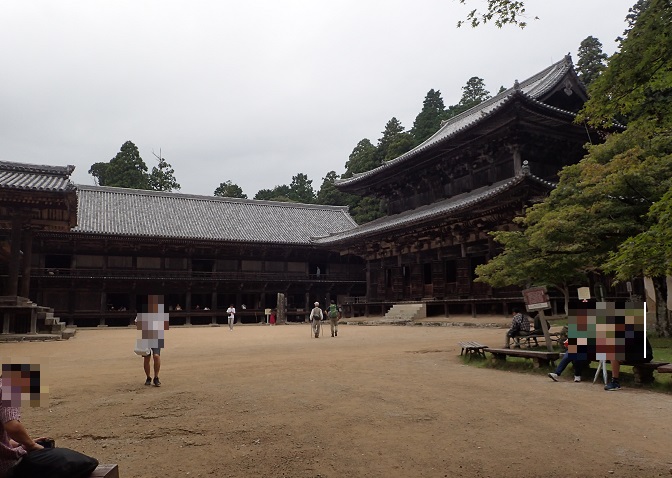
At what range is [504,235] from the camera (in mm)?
12281

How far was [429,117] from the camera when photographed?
60.5 meters

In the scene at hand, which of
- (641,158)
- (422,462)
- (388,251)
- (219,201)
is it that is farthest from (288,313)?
(422,462)

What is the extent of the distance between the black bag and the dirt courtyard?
0.96 m

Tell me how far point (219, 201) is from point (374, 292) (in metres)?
16.3

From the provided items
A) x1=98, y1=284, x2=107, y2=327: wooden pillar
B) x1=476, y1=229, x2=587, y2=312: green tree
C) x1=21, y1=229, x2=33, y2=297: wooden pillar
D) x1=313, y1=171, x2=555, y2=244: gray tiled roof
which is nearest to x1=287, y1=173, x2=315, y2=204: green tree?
x1=313, y1=171, x2=555, y2=244: gray tiled roof

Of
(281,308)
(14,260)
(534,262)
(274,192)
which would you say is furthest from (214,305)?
(274,192)

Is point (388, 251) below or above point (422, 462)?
above

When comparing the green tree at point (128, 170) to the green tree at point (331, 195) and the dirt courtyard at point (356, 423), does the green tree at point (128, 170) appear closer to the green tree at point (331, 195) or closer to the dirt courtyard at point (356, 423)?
the green tree at point (331, 195)

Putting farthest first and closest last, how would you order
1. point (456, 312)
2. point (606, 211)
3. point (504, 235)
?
1. point (456, 312)
2. point (504, 235)
3. point (606, 211)

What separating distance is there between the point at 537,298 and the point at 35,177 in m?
18.9

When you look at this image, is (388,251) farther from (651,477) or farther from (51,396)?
(651,477)

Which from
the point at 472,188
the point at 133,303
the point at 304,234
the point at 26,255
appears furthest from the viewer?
the point at 304,234

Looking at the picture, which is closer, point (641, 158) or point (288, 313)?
point (641, 158)

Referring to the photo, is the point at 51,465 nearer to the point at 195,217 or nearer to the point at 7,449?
the point at 7,449
